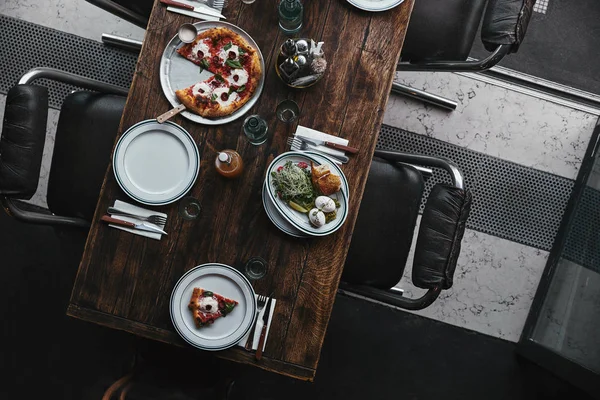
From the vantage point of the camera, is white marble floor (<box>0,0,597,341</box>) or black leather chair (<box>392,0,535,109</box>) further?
white marble floor (<box>0,0,597,341</box>)

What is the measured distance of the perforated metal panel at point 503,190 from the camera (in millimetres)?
2865

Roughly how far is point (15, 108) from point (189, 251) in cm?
83

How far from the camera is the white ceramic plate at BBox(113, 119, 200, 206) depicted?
6.14ft

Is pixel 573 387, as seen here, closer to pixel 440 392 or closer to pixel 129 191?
pixel 440 392

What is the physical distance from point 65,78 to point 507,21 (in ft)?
5.70

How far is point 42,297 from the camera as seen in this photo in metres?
2.87

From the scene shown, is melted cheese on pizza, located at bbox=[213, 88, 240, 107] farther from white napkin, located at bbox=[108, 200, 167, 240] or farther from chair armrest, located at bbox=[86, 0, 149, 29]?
chair armrest, located at bbox=[86, 0, 149, 29]

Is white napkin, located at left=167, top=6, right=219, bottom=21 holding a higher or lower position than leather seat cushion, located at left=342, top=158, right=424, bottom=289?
higher

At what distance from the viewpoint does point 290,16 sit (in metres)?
1.84

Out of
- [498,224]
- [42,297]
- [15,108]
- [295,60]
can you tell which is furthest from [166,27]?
[498,224]

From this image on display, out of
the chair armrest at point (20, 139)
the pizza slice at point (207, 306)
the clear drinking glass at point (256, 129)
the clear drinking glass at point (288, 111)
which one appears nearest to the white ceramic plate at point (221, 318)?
the pizza slice at point (207, 306)

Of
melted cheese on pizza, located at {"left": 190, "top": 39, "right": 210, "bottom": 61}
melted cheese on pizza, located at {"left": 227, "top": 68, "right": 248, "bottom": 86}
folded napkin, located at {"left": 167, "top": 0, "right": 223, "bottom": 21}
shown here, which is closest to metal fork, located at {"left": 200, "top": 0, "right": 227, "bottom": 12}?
folded napkin, located at {"left": 167, "top": 0, "right": 223, "bottom": 21}

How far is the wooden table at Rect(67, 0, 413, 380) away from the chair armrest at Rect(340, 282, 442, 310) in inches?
13.5

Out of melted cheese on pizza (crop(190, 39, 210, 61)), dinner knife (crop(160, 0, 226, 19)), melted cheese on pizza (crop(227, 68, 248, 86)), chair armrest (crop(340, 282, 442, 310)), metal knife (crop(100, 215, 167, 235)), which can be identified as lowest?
chair armrest (crop(340, 282, 442, 310))
